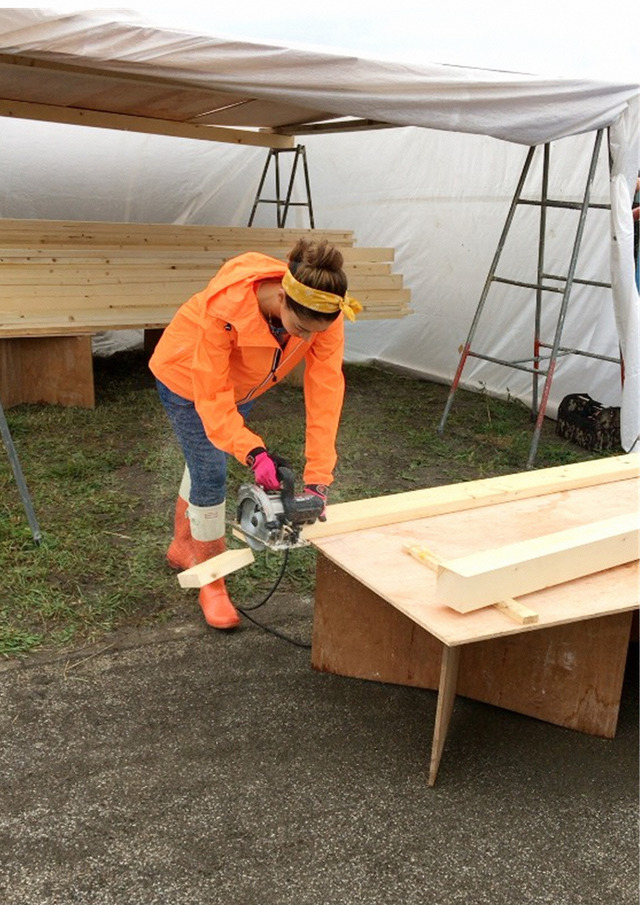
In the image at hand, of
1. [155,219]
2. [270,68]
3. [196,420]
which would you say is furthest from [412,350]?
[196,420]

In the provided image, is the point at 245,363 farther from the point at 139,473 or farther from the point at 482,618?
the point at 139,473

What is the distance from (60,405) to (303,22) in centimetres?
420

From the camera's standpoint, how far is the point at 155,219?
31.4ft

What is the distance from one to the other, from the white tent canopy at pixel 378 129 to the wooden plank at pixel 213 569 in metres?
2.46

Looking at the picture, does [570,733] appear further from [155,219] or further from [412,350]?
[155,219]

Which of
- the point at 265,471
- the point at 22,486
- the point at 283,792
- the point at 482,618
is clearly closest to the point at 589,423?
the point at 22,486

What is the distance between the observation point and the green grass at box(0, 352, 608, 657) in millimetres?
3908

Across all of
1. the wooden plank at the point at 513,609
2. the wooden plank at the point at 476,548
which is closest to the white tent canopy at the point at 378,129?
the wooden plank at the point at 476,548

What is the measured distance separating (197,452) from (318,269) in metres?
1.13

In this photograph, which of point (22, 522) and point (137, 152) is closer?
point (22, 522)

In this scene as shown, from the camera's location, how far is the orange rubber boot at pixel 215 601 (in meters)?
3.69

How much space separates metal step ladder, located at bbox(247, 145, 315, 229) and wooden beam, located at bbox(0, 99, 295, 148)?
0.68 ft

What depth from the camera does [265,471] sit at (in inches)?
112

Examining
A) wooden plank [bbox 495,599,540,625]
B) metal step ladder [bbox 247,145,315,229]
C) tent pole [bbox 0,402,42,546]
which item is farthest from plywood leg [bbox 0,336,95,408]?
wooden plank [bbox 495,599,540,625]
